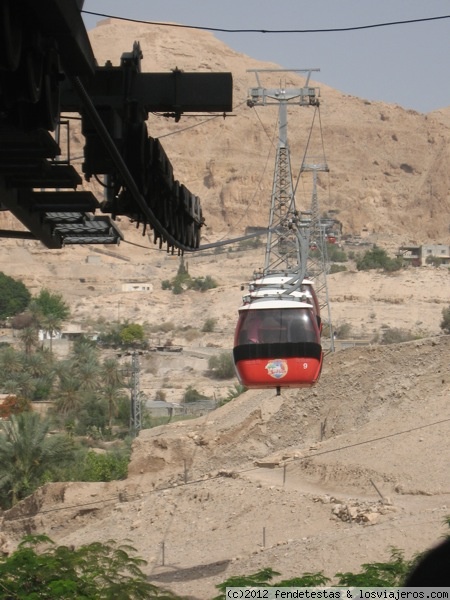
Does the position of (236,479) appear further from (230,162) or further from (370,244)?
(230,162)

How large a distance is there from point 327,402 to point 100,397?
62.7 ft

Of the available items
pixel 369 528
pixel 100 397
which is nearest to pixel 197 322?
pixel 100 397

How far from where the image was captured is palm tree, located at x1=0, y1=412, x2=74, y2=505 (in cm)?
3034

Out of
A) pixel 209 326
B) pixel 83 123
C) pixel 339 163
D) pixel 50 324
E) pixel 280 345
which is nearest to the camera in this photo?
pixel 83 123

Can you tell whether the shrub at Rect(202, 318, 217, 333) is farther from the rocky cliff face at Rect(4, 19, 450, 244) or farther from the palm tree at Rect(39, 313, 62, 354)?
the rocky cliff face at Rect(4, 19, 450, 244)

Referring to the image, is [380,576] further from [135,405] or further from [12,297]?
[12,297]

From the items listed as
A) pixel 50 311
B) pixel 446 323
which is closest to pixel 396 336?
pixel 446 323

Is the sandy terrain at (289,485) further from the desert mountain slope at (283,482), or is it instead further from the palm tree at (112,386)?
the palm tree at (112,386)

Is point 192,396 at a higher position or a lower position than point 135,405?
lower

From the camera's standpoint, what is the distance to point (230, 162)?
125875 mm

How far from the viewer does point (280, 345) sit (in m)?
16.2

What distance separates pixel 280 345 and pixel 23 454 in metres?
15.9

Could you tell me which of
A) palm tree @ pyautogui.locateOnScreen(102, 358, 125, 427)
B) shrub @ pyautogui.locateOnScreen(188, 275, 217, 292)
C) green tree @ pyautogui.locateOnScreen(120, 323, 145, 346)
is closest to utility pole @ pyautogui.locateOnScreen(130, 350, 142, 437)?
palm tree @ pyautogui.locateOnScreen(102, 358, 125, 427)

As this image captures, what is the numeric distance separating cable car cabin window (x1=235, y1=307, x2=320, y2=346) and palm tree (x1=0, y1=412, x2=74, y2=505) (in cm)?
1481
